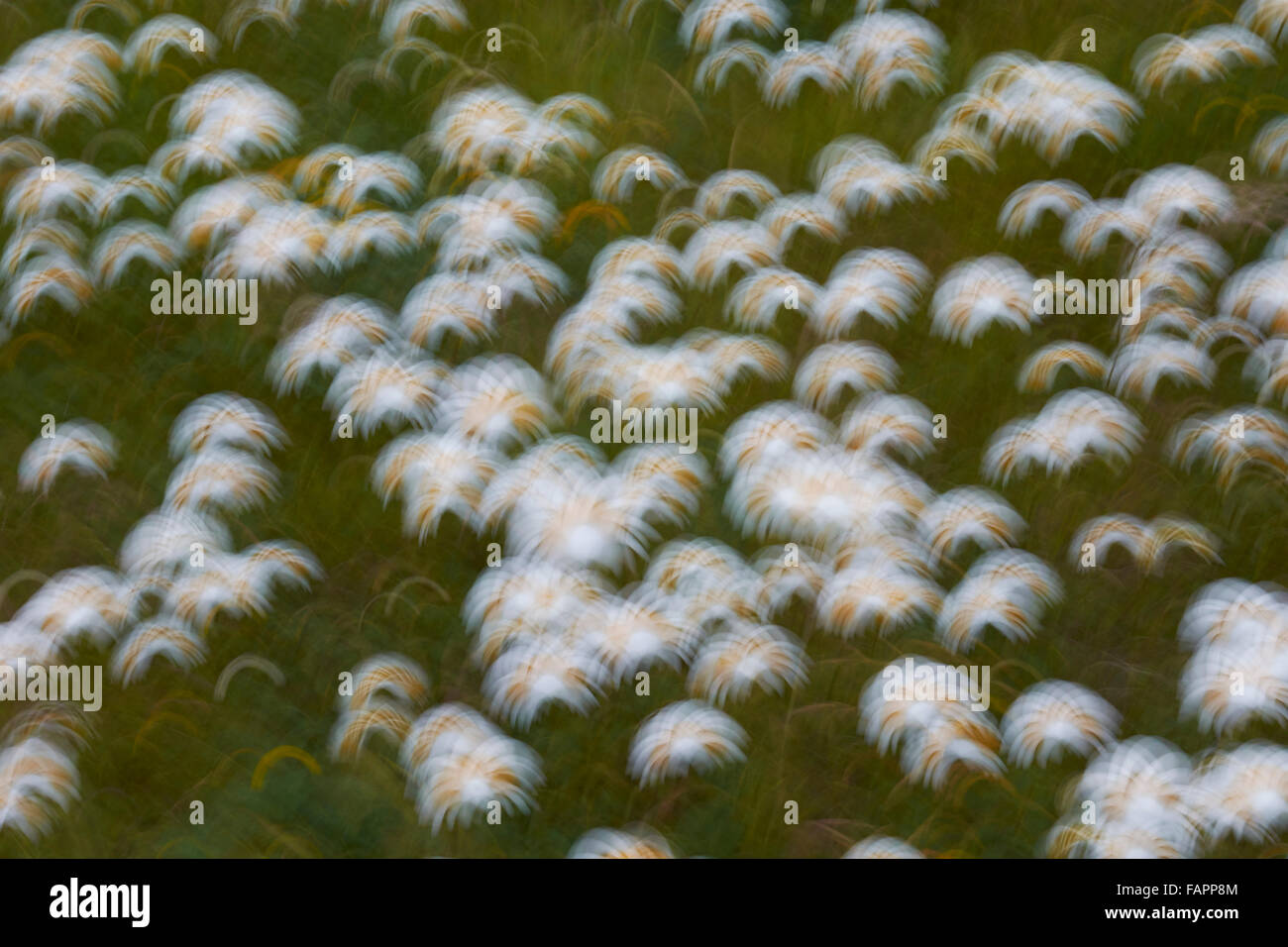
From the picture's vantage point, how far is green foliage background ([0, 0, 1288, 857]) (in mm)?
2201

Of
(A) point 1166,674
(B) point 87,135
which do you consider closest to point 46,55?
(B) point 87,135

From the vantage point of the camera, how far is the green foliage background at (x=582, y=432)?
2.20m

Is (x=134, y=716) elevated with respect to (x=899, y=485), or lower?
lower

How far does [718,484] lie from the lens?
2221mm

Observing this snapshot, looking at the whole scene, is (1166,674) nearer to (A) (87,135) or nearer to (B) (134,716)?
(B) (134,716)

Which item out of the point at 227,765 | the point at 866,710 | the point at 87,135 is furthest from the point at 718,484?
the point at 87,135

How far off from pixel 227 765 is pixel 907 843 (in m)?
1.23

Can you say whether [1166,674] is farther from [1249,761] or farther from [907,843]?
[907,843]

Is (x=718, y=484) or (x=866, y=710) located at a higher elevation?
(x=718, y=484)

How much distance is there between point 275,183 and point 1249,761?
6.70 ft

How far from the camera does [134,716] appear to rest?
2.23m

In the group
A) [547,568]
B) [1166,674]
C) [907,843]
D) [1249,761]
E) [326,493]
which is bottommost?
[907,843]

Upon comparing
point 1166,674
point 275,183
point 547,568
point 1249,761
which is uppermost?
point 275,183

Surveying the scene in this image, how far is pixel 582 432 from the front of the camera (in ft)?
7.29
